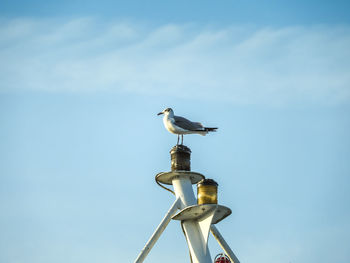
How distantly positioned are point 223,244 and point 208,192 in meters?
1.79

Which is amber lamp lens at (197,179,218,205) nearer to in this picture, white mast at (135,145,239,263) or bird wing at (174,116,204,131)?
white mast at (135,145,239,263)

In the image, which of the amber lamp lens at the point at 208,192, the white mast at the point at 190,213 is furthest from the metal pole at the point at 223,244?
the amber lamp lens at the point at 208,192

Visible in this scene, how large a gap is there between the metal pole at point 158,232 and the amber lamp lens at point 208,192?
3.33 feet

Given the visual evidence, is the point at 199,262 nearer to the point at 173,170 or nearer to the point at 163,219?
the point at 163,219

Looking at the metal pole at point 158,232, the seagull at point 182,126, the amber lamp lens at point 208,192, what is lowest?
the metal pole at point 158,232

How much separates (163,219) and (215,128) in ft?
12.0

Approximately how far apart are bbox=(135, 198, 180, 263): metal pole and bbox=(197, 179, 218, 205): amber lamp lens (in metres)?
1.02

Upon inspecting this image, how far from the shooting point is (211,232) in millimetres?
16188

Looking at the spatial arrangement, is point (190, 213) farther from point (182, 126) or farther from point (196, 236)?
point (182, 126)

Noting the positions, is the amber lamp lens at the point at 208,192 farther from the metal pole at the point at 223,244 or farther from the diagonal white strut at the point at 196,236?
the metal pole at the point at 223,244

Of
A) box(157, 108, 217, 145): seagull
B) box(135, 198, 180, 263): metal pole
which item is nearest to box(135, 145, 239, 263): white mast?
box(135, 198, 180, 263): metal pole

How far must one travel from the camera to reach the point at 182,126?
60.2ft

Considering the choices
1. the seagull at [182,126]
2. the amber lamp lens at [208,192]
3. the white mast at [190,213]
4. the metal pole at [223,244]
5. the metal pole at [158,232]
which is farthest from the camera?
the seagull at [182,126]

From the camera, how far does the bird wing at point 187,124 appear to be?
59.7 ft
